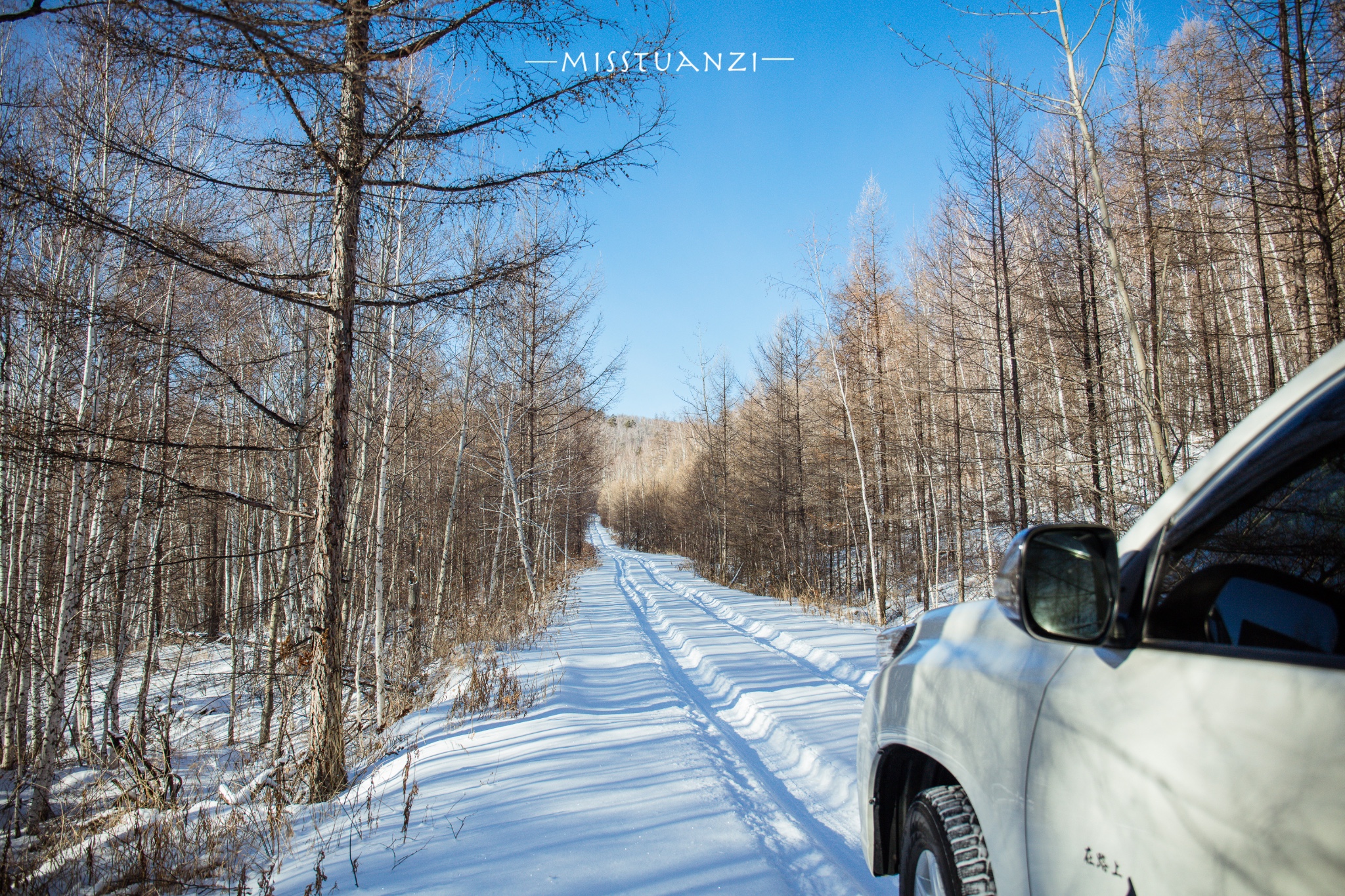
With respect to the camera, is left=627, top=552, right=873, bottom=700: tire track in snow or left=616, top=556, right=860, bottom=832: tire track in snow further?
left=627, top=552, right=873, bottom=700: tire track in snow

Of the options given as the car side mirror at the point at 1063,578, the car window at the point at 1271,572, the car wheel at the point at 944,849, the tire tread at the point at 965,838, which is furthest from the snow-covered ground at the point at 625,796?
the car window at the point at 1271,572

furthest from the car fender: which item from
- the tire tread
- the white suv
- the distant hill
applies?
the distant hill

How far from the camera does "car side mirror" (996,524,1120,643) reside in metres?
1.35

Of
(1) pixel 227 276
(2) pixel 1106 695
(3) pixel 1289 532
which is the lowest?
(2) pixel 1106 695

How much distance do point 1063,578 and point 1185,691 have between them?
0.34 m

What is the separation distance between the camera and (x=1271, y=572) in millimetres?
1242

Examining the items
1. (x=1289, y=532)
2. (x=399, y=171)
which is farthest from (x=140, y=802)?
(x=399, y=171)

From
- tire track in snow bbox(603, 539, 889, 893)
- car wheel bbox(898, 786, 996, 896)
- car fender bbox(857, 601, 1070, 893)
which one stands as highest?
car fender bbox(857, 601, 1070, 893)

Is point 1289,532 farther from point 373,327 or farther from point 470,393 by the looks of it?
point 470,393

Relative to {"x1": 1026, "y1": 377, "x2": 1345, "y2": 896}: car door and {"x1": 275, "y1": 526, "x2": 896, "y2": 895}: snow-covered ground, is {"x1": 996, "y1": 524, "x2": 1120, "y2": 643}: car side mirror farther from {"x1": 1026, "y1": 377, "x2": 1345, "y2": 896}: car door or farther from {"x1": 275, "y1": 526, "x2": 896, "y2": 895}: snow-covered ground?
{"x1": 275, "y1": 526, "x2": 896, "y2": 895}: snow-covered ground

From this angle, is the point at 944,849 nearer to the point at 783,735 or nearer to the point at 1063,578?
the point at 1063,578

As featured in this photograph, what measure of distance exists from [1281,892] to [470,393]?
13404 mm

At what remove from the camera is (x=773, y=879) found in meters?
3.09

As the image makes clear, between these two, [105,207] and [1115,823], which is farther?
[105,207]
